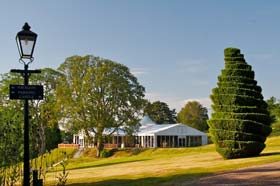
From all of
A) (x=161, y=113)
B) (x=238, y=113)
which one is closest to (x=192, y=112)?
(x=161, y=113)

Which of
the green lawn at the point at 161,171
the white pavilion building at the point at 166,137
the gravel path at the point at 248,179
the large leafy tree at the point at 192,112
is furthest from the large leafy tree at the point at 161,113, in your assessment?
the gravel path at the point at 248,179

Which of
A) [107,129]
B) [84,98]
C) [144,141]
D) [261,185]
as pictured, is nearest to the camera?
[261,185]

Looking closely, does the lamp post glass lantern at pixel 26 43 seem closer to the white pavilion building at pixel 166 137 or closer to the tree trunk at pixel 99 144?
the tree trunk at pixel 99 144

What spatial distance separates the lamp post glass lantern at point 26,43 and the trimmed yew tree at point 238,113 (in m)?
18.2

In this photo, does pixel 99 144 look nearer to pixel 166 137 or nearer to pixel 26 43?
pixel 166 137

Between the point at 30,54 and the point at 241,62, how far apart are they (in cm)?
1880

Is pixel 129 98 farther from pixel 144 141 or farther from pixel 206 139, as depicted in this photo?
pixel 206 139

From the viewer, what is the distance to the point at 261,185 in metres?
12.3

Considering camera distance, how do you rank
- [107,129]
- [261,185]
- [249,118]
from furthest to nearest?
1. [107,129]
2. [249,118]
3. [261,185]

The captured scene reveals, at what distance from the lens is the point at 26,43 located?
868cm

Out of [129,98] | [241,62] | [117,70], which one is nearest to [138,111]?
[129,98]

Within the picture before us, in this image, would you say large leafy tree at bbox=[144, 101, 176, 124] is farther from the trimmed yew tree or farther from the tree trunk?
the trimmed yew tree

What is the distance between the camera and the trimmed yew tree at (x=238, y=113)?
2491cm

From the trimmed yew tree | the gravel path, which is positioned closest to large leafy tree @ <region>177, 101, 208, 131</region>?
the trimmed yew tree
